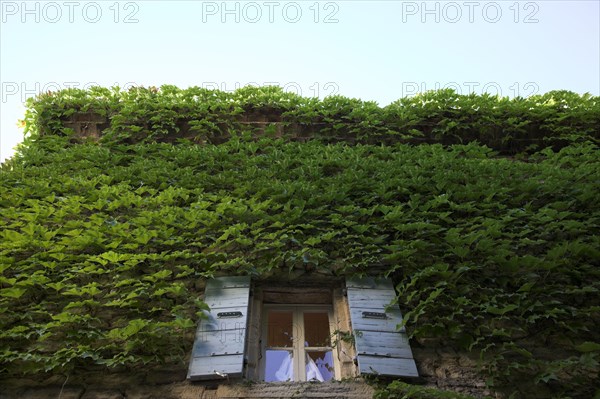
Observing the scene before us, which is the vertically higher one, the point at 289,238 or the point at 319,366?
the point at 289,238

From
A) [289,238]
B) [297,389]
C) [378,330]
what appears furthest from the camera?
[289,238]

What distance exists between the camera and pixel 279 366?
3.61 m

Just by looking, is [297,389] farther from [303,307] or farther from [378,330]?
[303,307]

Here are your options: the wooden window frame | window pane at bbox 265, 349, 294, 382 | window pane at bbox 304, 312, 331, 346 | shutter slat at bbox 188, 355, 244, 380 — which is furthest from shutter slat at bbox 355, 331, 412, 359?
shutter slat at bbox 188, 355, 244, 380

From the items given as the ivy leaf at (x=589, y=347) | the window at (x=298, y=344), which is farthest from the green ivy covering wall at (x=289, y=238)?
the window at (x=298, y=344)

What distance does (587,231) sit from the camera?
4277 mm

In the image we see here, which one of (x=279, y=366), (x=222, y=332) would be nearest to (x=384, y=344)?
(x=279, y=366)

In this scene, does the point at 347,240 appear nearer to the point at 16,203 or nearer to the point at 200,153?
the point at 200,153

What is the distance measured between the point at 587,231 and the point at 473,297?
134cm

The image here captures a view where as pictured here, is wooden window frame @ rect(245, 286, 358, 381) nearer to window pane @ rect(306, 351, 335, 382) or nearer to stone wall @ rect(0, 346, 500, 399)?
window pane @ rect(306, 351, 335, 382)

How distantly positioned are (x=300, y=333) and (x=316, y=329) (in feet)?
0.46

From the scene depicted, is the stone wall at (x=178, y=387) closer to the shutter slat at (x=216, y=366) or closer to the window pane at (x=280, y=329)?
the shutter slat at (x=216, y=366)

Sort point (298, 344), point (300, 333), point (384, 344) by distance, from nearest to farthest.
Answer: point (384, 344) < point (298, 344) < point (300, 333)

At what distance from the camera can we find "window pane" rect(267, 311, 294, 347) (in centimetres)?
379
